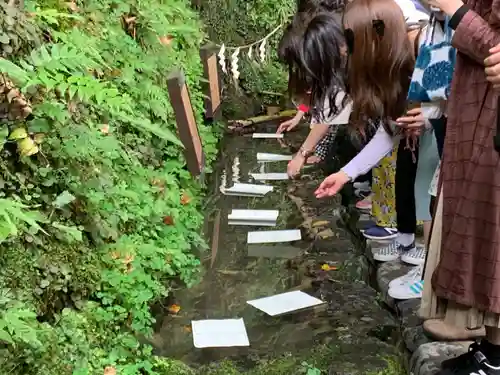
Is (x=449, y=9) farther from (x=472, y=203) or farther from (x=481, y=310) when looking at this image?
(x=481, y=310)

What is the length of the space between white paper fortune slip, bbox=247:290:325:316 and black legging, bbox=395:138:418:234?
0.77 meters

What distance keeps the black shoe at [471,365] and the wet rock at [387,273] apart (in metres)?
0.87

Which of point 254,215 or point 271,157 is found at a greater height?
point 271,157

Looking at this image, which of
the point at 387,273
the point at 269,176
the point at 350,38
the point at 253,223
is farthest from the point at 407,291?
the point at 269,176

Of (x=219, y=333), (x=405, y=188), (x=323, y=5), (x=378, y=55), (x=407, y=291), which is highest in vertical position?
(x=323, y=5)

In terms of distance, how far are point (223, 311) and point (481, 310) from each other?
1330 mm

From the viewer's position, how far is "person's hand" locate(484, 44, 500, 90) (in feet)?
6.40

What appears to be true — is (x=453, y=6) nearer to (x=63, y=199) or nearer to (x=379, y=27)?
(x=379, y=27)

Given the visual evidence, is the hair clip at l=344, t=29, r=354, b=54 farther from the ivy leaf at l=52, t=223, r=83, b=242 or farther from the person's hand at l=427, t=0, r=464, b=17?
the ivy leaf at l=52, t=223, r=83, b=242

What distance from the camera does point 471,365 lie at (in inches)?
87.7

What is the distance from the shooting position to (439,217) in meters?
2.26

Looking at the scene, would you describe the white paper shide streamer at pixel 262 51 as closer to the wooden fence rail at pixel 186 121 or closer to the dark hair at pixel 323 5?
the dark hair at pixel 323 5

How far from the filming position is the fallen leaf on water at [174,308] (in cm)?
305

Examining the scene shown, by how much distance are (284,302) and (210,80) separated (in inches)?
121
